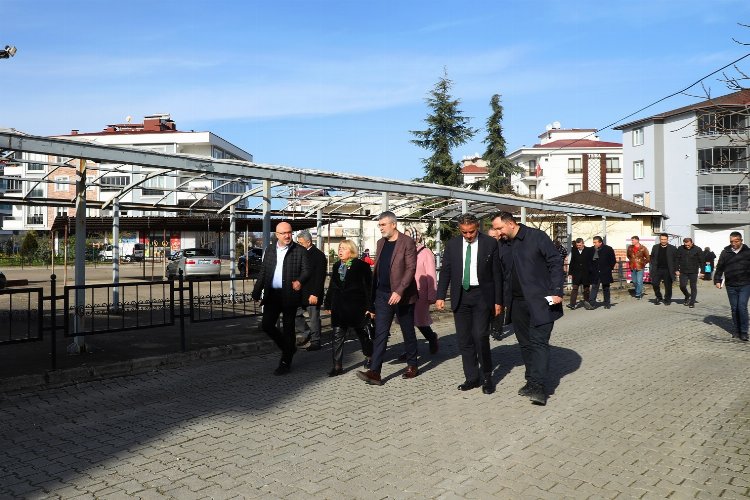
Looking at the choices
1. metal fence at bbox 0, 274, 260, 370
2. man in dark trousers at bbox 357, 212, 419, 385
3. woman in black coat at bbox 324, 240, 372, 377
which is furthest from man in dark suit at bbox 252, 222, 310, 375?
metal fence at bbox 0, 274, 260, 370

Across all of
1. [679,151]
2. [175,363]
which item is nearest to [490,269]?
[175,363]

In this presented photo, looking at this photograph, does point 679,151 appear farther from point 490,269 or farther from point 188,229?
point 490,269

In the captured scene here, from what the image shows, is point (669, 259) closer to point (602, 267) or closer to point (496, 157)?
point (602, 267)

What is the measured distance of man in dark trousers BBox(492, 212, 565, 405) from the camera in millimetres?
6375

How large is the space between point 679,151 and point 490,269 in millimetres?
51359

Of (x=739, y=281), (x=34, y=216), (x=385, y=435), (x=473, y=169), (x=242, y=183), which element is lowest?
(x=385, y=435)

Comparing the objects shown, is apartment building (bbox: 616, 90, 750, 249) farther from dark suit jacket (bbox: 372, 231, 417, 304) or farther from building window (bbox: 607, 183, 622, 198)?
dark suit jacket (bbox: 372, 231, 417, 304)

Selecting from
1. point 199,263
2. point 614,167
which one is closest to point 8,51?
point 199,263

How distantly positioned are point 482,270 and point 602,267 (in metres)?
10.2

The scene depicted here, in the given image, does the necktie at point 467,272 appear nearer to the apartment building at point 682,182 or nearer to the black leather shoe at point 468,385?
the black leather shoe at point 468,385

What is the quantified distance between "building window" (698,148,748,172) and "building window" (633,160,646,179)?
5.30 m

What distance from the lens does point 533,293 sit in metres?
6.50

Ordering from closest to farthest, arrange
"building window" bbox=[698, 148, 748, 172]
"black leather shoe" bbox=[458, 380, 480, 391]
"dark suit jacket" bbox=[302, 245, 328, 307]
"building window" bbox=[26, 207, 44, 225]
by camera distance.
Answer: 1. "black leather shoe" bbox=[458, 380, 480, 391]
2. "building window" bbox=[698, 148, 748, 172]
3. "dark suit jacket" bbox=[302, 245, 328, 307]
4. "building window" bbox=[26, 207, 44, 225]

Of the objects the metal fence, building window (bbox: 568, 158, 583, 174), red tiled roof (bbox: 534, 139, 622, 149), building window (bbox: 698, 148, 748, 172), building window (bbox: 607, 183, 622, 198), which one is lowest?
the metal fence
